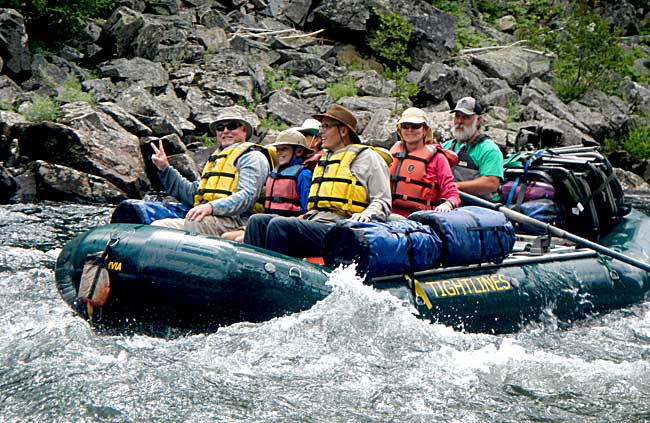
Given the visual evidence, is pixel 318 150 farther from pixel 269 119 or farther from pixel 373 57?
pixel 373 57

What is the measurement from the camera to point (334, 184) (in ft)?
15.3

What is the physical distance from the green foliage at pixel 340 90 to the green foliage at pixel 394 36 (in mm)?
1938

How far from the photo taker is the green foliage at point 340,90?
15.3 metres

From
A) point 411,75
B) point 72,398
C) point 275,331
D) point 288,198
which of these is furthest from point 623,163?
point 72,398

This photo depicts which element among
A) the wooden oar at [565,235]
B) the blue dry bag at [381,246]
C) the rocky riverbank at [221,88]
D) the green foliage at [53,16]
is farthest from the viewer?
the green foliage at [53,16]

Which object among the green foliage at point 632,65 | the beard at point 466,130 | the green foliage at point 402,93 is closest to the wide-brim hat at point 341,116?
the beard at point 466,130

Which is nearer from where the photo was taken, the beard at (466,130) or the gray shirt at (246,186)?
the gray shirt at (246,186)

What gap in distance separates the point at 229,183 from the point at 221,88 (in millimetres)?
9811

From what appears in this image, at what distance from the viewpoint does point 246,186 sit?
16.3 feet

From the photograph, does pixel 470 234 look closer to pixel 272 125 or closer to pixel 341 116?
pixel 341 116

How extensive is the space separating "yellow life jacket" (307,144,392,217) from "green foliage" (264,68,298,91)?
1086 centimetres

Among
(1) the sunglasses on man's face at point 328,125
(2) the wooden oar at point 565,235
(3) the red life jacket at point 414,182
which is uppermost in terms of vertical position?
(1) the sunglasses on man's face at point 328,125

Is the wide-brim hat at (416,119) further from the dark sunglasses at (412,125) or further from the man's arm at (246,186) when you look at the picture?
the man's arm at (246,186)

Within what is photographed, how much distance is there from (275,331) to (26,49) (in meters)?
10.8
